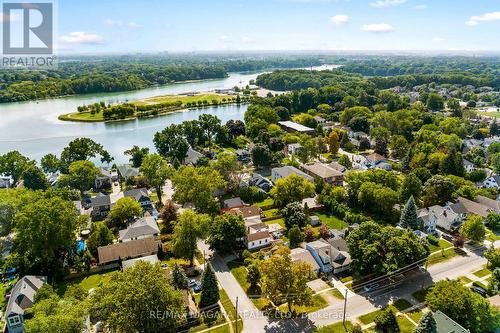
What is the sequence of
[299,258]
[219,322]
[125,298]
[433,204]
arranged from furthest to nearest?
[433,204] → [299,258] → [219,322] → [125,298]

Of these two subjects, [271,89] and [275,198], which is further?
[271,89]

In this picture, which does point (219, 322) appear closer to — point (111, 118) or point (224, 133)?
point (224, 133)

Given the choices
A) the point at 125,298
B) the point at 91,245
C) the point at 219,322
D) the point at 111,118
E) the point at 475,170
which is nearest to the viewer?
the point at 125,298

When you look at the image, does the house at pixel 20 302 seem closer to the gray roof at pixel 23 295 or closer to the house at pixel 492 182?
the gray roof at pixel 23 295

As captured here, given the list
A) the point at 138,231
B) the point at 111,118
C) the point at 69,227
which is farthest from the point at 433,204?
the point at 111,118

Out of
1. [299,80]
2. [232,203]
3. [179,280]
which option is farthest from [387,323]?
[299,80]

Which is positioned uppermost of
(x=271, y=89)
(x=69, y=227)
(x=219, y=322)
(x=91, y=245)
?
(x=271, y=89)
